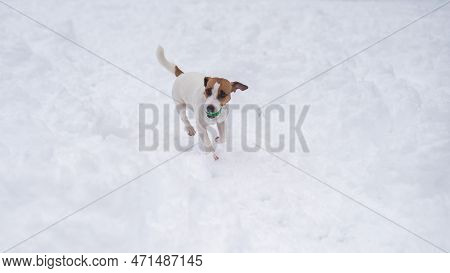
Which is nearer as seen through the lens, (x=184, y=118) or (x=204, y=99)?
(x=204, y=99)

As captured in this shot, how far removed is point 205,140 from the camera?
4.49m

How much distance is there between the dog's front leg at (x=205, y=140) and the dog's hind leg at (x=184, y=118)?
1.14 ft

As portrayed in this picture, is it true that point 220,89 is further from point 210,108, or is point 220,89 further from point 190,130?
point 190,130

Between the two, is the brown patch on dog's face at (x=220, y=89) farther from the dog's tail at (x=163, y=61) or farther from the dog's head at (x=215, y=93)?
the dog's tail at (x=163, y=61)

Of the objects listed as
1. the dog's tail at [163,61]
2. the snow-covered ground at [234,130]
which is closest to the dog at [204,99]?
the dog's tail at [163,61]

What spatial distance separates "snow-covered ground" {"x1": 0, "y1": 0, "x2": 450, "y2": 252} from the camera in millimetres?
3768

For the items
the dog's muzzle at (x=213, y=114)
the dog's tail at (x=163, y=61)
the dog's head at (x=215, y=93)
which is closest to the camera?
the dog's head at (x=215, y=93)

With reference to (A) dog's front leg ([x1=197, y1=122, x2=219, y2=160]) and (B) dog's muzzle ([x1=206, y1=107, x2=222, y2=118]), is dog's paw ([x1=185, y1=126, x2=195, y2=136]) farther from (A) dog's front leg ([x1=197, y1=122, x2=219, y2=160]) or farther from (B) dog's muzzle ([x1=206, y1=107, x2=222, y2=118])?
(B) dog's muzzle ([x1=206, y1=107, x2=222, y2=118])

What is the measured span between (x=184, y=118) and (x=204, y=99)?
0.84m

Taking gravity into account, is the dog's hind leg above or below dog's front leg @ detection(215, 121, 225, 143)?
above

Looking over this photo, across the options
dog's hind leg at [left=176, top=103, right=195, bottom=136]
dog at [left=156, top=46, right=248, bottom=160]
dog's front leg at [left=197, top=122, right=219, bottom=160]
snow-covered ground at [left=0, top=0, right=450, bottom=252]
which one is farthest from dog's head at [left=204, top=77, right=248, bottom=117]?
dog's hind leg at [left=176, top=103, right=195, bottom=136]

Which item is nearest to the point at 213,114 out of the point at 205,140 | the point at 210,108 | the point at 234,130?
the point at 210,108

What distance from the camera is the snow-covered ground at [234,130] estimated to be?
12.4ft

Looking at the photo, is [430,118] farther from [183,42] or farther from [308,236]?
[183,42]
